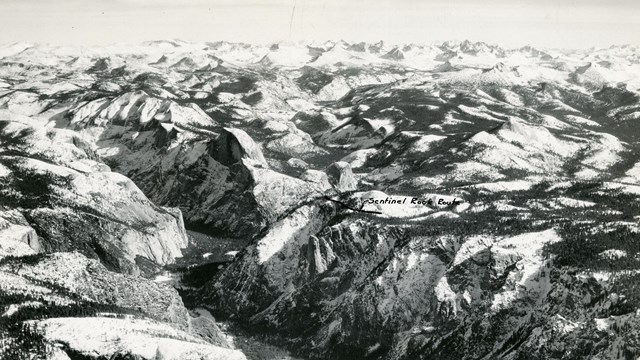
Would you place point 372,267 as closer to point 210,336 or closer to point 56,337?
point 210,336

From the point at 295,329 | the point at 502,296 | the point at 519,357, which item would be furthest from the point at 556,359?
the point at 295,329

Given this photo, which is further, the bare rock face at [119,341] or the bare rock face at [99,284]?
the bare rock face at [99,284]

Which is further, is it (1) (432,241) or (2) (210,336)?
(1) (432,241)

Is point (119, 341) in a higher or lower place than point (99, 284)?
higher

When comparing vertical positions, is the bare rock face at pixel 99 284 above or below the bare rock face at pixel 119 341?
below

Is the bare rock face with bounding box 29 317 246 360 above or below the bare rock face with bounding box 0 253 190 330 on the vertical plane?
above

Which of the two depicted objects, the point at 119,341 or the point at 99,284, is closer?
the point at 119,341

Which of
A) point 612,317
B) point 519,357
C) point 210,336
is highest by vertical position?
point 612,317

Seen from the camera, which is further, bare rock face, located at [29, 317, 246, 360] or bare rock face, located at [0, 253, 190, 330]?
bare rock face, located at [0, 253, 190, 330]

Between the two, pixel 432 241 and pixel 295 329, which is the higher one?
pixel 432 241

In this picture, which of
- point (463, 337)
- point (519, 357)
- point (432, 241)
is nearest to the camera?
point (519, 357)

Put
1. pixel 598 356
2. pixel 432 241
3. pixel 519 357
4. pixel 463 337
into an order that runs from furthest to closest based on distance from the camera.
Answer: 1. pixel 432 241
2. pixel 463 337
3. pixel 519 357
4. pixel 598 356
